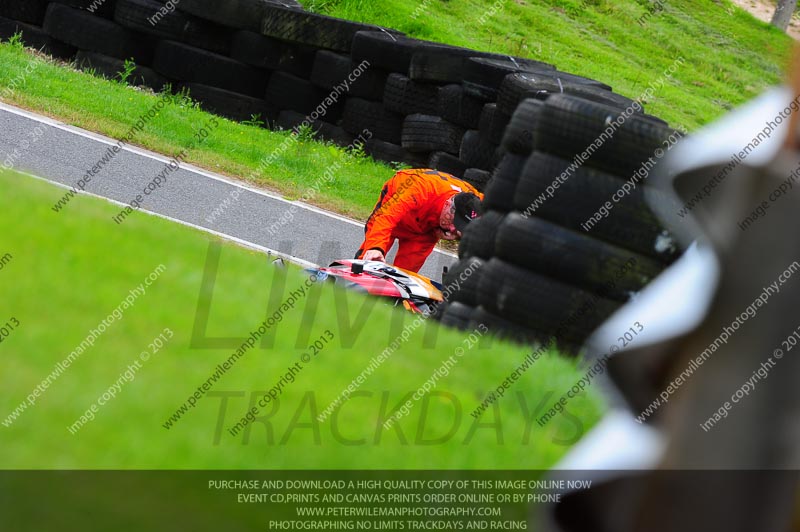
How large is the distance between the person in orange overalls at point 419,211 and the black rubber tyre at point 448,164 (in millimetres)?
2813

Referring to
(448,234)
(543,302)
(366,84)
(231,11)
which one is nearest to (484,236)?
(543,302)

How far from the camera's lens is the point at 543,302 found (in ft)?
16.6

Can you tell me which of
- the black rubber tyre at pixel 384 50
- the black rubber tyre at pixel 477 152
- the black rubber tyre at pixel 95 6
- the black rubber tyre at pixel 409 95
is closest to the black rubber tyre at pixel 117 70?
the black rubber tyre at pixel 95 6

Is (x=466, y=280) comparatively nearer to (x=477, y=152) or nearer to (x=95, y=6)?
(x=477, y=152)

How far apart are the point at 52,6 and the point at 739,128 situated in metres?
13.1

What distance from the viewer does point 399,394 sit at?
3219 mm

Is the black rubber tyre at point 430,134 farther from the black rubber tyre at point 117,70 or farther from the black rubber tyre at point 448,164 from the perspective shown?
the black rubber tyre at point 117,70

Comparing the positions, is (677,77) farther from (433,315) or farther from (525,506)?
(525,506)

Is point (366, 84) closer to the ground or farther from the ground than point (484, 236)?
closer to the ground

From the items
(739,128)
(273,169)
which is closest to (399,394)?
(739,128)

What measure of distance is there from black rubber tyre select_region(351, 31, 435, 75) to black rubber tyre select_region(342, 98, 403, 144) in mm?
487

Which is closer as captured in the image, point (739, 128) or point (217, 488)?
point (739, 128)

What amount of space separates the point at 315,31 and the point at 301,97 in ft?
2.69

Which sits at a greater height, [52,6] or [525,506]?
[525,506]
